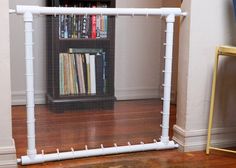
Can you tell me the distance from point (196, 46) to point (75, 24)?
101 cm

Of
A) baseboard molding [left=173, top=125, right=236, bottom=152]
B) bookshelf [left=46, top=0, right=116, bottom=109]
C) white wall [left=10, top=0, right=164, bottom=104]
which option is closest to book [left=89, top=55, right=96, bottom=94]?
bookshelf [left=46, top=0, right=116, bottom=109]

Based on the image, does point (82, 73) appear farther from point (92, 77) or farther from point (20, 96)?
point (20, 96)

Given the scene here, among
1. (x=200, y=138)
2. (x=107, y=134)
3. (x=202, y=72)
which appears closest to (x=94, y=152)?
(x=107, y=134)

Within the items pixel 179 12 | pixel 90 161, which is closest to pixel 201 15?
pixel 179 12

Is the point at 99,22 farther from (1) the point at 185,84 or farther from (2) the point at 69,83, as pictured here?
(1) the point at 185,84

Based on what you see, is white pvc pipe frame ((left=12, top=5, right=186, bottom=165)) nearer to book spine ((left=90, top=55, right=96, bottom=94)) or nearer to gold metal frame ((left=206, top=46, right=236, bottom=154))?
gold metal frame ((left=206, top=46, right=236, bottom=154))

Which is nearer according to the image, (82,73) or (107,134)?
(82,73)

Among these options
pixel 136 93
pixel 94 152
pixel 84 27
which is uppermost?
pixel 84 27

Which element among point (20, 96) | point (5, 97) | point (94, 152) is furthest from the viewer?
point (20, 96)

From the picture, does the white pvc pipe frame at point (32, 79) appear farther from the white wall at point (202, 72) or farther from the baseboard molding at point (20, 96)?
the baseboard molding at point (20, 96)

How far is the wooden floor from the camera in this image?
2.17 meters

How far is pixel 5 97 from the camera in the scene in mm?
1935

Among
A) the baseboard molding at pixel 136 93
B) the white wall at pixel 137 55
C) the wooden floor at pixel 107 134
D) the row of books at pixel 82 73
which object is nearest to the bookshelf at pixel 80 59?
the row of books at pixel 82 73

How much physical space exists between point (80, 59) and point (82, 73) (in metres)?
0.28
